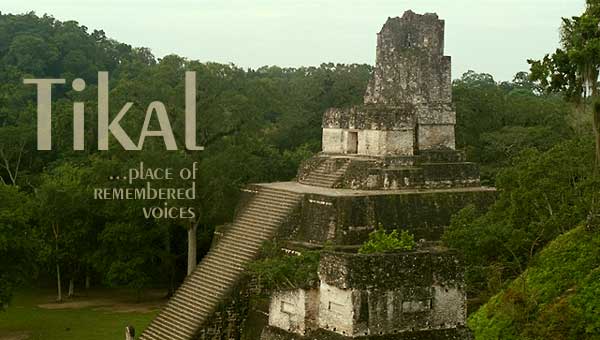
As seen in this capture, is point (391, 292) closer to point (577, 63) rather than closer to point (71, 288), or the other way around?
point (577, 63)

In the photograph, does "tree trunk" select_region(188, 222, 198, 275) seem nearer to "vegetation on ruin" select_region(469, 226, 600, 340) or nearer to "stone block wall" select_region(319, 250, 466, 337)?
"vegetation on ruin" select_region(469, 226, 600, 340)

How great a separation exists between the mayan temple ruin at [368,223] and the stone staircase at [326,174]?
2 cm

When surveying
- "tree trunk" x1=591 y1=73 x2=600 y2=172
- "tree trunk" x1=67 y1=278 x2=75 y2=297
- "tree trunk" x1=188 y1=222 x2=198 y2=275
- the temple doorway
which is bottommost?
"tree trunk" x1=67 y1=278 x2=75 y2=297

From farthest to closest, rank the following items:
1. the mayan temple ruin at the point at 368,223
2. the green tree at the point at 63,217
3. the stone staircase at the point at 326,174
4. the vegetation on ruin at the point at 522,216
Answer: the green tree at the point at 63,217 → the stone staircase at the point at 326,174 → the vegetation on ruin at the point at 522,216 → the mayan temple ruin at the point at 368,223

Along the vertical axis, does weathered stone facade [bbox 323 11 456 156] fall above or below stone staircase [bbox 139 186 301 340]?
above

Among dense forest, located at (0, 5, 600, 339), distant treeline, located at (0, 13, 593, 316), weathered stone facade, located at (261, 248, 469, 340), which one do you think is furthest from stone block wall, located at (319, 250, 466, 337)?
distant treeline, located at (0, 13, 593, 316)

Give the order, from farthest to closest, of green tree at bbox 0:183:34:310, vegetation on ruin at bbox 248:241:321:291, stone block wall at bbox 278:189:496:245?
green tree at bbox 0:183:34:310, stone block wall at bbox 278:189:496:245, vegetation on ruin at bbox 248:241:321:291

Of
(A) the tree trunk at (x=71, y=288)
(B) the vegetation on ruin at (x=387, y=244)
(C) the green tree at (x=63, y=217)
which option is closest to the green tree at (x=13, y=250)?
(C) the green tree at (x=63, y=217)

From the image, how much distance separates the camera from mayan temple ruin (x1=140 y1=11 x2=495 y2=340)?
1349 centimetres

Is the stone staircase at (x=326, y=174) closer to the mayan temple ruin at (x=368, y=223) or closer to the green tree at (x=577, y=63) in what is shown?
the mayan temple ruin at (x=368, y=223)

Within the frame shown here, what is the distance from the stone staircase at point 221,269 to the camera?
17.0m

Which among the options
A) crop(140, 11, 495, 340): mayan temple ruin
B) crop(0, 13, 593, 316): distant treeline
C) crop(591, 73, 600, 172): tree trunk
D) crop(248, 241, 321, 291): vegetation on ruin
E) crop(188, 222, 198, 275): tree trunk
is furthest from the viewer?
crop(188, 222, 198, 275): tree trunk

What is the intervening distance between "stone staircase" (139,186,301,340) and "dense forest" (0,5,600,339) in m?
3.15

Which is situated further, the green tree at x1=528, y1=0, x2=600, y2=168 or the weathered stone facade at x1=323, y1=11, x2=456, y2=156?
the weathered stone facade at x1=323, y1=11, x2=456, y2=156
